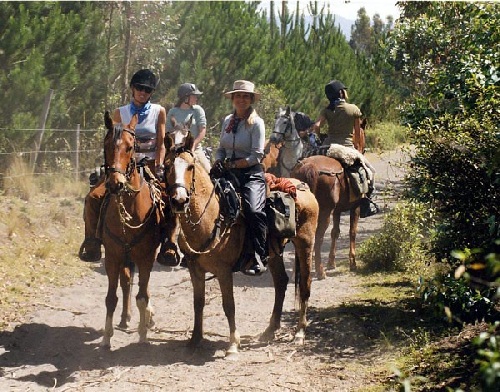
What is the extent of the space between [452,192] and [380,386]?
188 centimetres

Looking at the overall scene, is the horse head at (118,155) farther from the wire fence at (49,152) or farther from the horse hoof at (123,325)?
the wire fence at (49,152)

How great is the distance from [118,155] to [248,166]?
1.44 m

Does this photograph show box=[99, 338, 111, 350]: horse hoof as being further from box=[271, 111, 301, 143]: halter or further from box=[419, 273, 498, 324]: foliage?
box=[271, 111, 301, 143]: halter

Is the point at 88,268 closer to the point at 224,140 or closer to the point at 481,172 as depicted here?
the point at 224,140

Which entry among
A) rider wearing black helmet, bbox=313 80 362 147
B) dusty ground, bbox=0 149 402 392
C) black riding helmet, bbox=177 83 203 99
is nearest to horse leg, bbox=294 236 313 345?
dusty ground, bbox=0 149 402 392

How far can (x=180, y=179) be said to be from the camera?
23.8ft

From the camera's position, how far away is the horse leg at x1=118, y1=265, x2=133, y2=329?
8.96 meters

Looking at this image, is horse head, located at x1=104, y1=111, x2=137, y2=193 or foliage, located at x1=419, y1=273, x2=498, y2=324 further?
horse head, located at x1=104, y1=111, x2=137, y2=193

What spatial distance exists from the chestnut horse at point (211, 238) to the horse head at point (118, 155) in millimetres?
412

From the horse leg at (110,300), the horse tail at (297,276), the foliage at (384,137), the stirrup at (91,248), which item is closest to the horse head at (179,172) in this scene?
the horse leg at (110,300)

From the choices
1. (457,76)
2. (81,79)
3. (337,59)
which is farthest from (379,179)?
(337,59)

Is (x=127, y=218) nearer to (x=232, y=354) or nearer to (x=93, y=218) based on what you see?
(x=93, y=218)

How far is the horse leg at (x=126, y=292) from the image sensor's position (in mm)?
8961

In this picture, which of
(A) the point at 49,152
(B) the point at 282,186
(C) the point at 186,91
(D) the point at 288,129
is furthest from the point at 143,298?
(A) the point at 49,152
